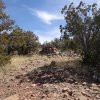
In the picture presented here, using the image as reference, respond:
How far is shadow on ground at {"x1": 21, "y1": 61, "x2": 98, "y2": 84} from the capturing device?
514 inches

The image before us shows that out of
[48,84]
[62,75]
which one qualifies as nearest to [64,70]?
[62,75]

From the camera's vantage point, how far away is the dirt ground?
10.8 m

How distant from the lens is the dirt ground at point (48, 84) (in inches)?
427

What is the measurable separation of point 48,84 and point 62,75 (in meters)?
1.80

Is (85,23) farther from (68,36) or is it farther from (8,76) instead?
(8,76)

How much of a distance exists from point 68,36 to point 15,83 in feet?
20.8

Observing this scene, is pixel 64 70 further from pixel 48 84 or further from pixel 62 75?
pixel 48 84

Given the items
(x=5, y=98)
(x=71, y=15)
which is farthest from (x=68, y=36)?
(x=5, y=98)

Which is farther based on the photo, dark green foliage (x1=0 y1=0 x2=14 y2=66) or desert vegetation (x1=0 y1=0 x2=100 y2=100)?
dark green foliage (x1=0 y1=0 x2=14 y2=66)

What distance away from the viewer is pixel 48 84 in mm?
12195

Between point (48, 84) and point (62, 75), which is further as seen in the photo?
point (62, 75)

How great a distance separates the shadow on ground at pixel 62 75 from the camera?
13.1m

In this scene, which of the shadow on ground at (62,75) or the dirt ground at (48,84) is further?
the shadow on ground at (62,75)

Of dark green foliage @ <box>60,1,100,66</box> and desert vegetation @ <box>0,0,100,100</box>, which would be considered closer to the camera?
desert vegetation @ <box>0,0,100,100</box>
